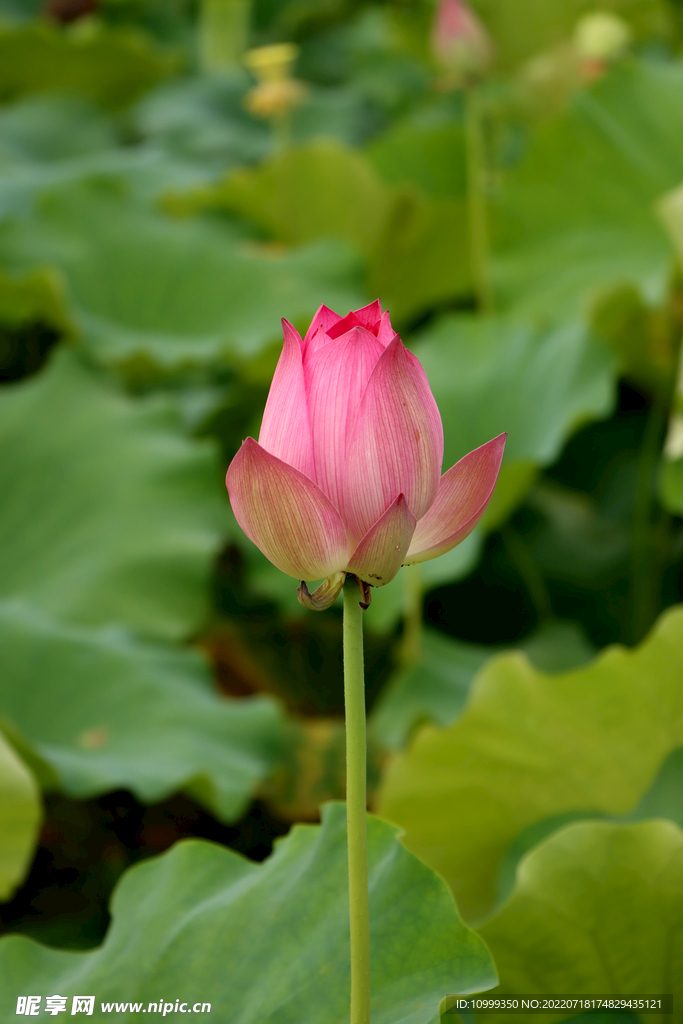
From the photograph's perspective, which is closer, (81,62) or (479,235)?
(479,235)

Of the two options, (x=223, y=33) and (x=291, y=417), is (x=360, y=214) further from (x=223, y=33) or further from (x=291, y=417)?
(x=291, y=417)

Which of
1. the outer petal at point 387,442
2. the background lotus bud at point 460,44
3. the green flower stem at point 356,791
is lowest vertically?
the green flower stem at point 356,791

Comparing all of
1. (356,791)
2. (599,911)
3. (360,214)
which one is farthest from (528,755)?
(360,214)

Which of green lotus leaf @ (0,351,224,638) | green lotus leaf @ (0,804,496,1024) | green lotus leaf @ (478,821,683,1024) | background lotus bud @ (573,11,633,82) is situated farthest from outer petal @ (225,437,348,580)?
background lotus bud @ (573,11,633,82)

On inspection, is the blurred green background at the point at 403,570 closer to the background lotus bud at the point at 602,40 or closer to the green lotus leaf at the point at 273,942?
the background lotus bud at the point at 602,40

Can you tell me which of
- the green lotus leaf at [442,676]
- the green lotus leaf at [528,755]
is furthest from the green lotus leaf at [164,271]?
the green lotus leaf at [528,755]

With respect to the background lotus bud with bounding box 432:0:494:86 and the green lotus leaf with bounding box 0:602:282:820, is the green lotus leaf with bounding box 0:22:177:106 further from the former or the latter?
the green lotus leaf with bounding box 0:602:282:820
